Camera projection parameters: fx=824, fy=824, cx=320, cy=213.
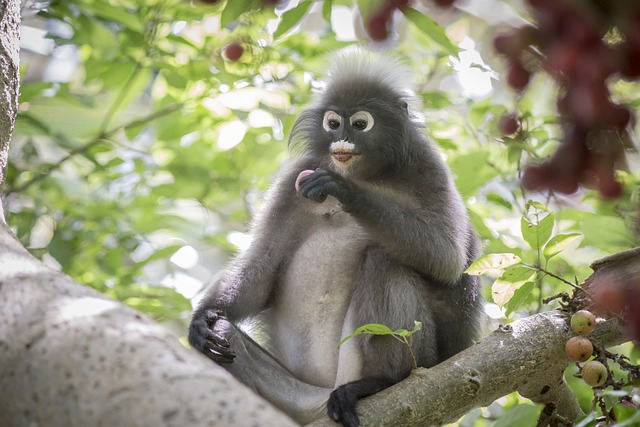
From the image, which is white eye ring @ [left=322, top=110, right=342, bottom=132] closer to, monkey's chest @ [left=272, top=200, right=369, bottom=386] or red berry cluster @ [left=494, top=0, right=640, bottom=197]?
monkey's chest @ [left=272, top=200, right=369, bottom=386]

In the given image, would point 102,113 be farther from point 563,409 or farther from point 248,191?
point 563,409

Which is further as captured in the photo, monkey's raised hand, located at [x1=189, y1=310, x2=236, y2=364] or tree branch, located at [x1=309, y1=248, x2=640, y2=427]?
monkey's raised hand, located at [x1=189, y1=310, x2=236, y2=364]

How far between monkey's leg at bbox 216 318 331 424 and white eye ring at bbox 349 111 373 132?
1.22 meters

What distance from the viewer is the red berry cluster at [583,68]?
1.09 m

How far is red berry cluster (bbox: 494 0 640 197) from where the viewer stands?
1089 mm

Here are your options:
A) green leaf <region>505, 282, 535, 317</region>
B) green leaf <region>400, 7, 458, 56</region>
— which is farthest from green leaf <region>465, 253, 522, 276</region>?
green leaf <region>400, 7, 458, 56</region>

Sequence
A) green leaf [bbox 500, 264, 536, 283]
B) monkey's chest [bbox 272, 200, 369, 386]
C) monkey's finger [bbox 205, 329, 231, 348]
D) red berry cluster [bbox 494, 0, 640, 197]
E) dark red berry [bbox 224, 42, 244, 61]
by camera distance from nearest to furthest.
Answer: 1. red berry cluster [bbox 494, 0, 640, 197]
2. green leaf [bbox 500, 264, 536, 283]
3. monkey's finger [bbox 205, 329, 231, 348]
4. monkey's chest [bbox 272, 200, 369, 386]
5. dark red berry [bbox 224, 42, 244, 61]

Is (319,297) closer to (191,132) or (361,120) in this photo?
(361,120)

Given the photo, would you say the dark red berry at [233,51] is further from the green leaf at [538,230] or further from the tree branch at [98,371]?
the tree branch at [98,371]

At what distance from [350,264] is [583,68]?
9.90 feet

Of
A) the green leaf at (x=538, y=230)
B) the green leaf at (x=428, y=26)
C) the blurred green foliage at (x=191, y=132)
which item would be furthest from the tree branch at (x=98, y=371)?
the blurred green foliage at (x=191, y=132)

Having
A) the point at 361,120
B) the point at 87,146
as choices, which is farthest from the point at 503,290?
the point at 87,146

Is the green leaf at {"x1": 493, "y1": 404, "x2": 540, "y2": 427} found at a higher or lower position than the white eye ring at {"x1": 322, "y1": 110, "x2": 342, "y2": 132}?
higher

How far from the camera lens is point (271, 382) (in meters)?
3.83
